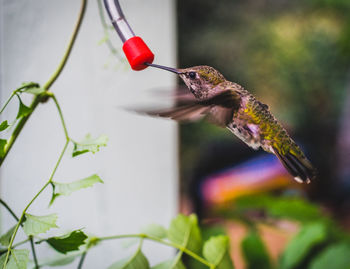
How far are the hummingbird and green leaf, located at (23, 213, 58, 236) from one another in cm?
15

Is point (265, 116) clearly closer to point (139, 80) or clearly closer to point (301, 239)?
point (301, 239)

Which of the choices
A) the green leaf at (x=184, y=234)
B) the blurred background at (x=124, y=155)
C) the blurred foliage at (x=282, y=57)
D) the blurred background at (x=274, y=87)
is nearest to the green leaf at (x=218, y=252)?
the green leaf at (x=184, y=234)

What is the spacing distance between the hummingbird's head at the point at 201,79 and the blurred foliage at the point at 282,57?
7.92ft

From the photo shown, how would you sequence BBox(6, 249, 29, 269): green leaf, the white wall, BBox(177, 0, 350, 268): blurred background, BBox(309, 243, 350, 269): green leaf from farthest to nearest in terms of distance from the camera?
1. BBox(177, 0, 350, 268): blurred background
2. BBox(309, 243, 350, 269): green leaf
3. the white wall
4. BBox(6, 249, 29, 269): green leaf

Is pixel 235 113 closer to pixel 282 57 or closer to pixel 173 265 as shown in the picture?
pixel 173 265

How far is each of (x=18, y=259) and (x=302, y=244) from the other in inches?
22.6

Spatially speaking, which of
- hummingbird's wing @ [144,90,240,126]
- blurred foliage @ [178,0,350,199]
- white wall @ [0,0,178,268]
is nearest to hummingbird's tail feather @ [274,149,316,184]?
hummingbird's wing @ [144,90,240,126]

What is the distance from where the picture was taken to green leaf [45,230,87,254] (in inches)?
14.2

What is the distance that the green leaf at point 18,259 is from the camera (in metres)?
0.32

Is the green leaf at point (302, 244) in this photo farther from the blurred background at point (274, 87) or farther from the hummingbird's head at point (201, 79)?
the blurred background at point (274, 87)

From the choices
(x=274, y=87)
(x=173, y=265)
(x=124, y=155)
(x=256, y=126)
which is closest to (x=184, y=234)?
(x=173, y=265)

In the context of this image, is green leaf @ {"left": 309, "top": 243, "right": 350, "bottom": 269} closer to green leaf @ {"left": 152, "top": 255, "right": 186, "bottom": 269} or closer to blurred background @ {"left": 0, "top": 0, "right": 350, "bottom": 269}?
blurred background @ {"left": 0, "top": 0, "right": 350, "bottom": 269}

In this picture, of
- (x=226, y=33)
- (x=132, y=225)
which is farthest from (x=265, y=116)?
(x=226, y=33)

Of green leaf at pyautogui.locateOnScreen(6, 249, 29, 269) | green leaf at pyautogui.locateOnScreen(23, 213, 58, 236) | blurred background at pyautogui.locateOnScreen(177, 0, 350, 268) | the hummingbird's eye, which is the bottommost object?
blurred background at pyautogui.locateOnScreen(177, 0, 350, 268)
